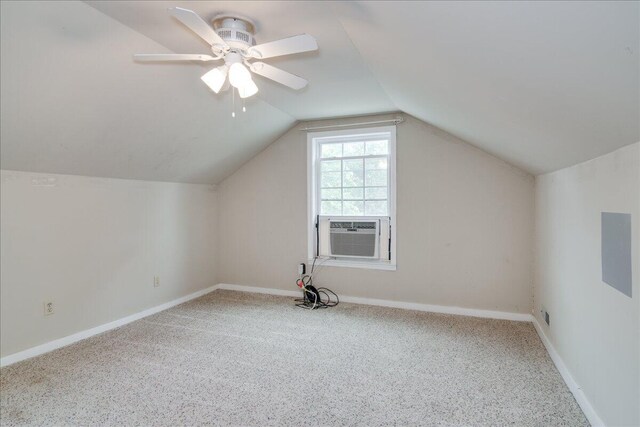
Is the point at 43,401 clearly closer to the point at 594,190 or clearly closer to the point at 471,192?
the point at 594,190

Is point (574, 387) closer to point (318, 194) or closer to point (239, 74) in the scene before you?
point (239, 74)

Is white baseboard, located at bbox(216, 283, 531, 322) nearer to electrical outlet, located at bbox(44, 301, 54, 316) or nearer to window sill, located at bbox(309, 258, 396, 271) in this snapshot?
window sill, located at bbox(309, 258, 396, 271)

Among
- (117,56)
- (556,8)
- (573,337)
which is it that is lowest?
(573,337)

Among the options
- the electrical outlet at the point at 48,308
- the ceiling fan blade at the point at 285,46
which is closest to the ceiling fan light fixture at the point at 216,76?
the ceiling fan blade at the point at 285,46

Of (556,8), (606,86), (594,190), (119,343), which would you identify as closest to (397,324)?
(594,190)

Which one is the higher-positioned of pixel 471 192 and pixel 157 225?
pixel 471 192

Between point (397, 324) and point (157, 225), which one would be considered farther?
point (157, 225)

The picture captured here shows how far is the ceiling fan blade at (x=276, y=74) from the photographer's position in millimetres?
2078

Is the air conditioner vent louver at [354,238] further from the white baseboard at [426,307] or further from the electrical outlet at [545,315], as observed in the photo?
the electrical outlet at [545,315]

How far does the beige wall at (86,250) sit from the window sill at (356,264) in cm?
169

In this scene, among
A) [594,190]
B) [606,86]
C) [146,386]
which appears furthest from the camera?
[146,386]

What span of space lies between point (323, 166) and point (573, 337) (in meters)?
3.08

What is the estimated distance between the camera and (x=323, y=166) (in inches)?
174

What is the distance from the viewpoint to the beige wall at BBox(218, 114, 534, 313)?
11.7 feet
